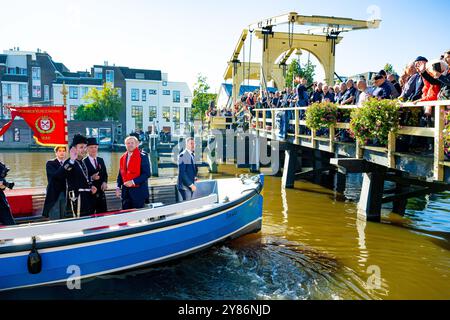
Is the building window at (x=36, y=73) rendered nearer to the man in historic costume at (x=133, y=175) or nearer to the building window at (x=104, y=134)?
the building window at (x=104, y=134)

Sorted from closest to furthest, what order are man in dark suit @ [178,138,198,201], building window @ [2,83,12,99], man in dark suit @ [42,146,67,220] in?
man in dark suit @ [42,146,67,220] → man in dark suit @ [178,138,198,201] → building window @ [2,83,12,99]

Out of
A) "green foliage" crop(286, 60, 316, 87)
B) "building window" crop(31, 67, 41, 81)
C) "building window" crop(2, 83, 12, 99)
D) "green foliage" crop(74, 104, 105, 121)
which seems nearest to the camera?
"green foliage" crop(286, 60, 316, 87)

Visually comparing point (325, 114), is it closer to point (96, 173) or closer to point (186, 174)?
point (186, 174)

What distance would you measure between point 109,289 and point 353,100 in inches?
284

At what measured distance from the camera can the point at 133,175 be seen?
21.7 feet

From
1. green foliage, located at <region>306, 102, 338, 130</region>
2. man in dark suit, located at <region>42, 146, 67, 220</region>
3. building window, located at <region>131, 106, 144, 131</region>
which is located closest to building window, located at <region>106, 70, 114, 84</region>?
building window, located at <region>131, 106, 144, 131</region>

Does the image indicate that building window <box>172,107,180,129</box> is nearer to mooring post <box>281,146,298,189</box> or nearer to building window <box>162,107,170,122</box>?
building window <box>162,107,170,122</box>

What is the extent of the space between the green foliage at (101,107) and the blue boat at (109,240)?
4558cm

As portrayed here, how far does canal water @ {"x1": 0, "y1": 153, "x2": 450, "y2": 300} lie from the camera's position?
18.4 ft

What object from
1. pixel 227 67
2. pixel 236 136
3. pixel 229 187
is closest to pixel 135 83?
pixel 227 67

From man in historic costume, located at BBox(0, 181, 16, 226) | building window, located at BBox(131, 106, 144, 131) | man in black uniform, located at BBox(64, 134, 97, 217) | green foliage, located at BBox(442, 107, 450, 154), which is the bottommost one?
man in historic costume, located at BBox(0, 181, 16, 226)

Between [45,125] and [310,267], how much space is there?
5051 mm

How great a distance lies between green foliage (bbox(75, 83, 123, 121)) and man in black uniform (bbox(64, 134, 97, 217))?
45480mm
